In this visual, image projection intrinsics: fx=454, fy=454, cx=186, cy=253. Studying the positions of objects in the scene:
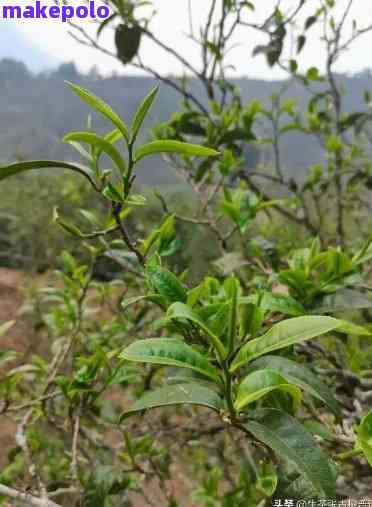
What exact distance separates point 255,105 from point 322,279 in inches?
29.7

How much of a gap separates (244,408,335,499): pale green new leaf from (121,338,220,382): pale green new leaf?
6 cm

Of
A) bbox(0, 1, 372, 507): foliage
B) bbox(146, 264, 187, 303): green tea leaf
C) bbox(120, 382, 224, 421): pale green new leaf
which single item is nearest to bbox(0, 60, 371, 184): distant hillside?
bbox(0, 1, 372, 507): foliage

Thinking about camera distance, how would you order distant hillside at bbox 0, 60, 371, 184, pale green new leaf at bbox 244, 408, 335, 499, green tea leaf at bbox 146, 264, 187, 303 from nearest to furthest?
pale green new leaf at bbox 244, 408, 335, 499 < green tea leaf at bbox 146, 264, 187, 303 < distant hillside at bbox 0, 60, 371, 184

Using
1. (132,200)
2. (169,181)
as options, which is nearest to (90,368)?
(132,200)

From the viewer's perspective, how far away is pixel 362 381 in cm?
76

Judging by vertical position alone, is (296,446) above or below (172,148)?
below

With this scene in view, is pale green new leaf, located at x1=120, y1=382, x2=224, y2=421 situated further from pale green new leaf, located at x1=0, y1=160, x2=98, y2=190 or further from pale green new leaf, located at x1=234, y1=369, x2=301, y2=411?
pale green new leaf, located at x1=0, y1=160, x2=98, y2=190

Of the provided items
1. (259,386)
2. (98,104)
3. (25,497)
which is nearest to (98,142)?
(98,104)

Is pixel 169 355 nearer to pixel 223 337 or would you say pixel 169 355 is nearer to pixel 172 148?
pixel 223 337

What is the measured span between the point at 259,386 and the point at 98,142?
0.28 meters

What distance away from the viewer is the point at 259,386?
0.41 metres

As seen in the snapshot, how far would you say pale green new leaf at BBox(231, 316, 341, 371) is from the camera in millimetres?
395

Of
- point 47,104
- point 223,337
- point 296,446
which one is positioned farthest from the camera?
point 47,104

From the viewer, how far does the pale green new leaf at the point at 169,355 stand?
0.41 meters
